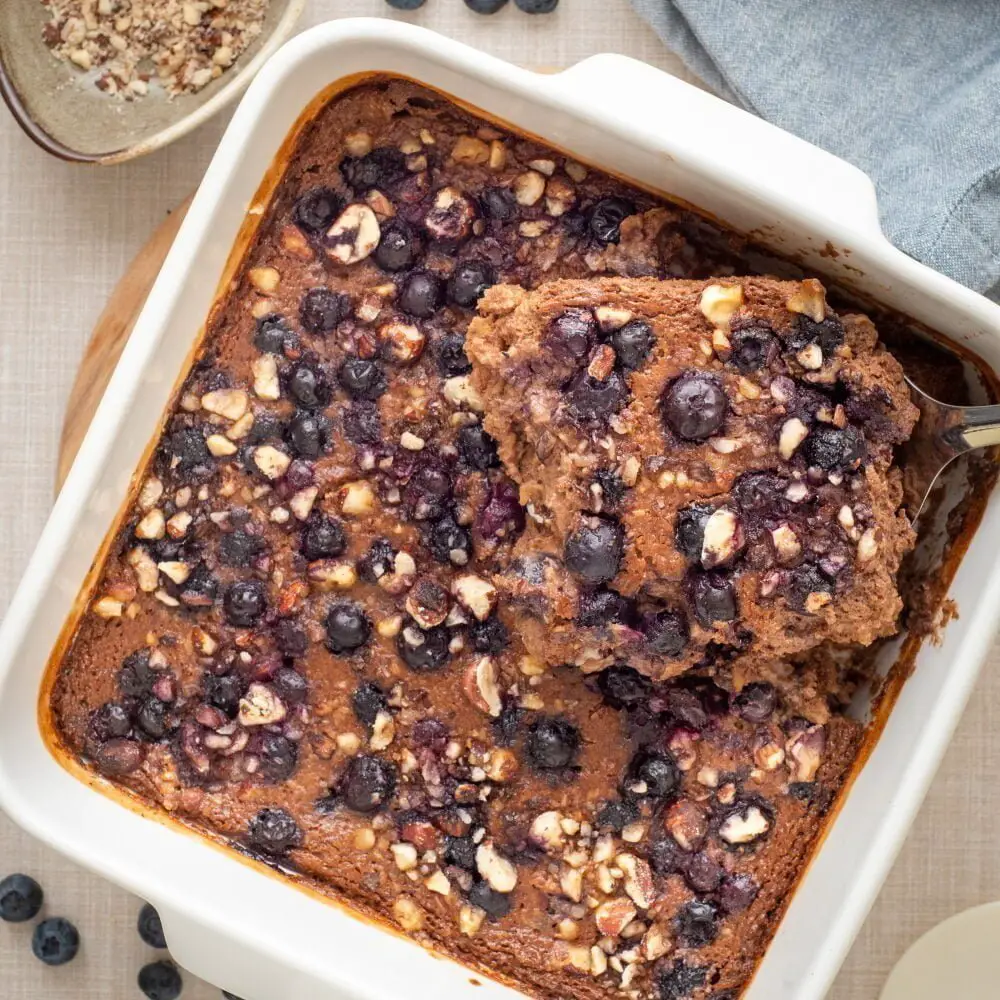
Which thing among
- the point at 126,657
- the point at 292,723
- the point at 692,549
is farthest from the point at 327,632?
the point at 692,549

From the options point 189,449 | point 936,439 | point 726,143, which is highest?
point 726,143

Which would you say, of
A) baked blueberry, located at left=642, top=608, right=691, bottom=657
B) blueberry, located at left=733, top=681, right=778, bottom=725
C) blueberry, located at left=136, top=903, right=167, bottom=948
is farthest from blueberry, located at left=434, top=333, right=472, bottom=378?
blueberry, located at left=136, top=903, right=167, bottom=948

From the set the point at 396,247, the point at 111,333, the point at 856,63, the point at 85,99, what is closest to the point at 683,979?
the point at 396,247

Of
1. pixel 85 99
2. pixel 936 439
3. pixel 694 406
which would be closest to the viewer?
pixel 694 406

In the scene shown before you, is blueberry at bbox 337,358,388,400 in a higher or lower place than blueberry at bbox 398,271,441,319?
lower

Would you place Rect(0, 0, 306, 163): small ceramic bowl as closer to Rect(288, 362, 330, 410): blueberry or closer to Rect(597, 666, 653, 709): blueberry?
Rect(288, 362, 330, 410): blueberry

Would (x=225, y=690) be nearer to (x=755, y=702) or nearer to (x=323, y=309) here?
(x=323, y=309)
